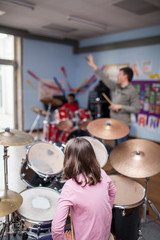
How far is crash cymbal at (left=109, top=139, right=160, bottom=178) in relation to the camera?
1.98m

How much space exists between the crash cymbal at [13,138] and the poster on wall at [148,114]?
4112mm

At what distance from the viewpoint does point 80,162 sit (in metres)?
1.29

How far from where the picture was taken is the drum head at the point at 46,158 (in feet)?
7.07

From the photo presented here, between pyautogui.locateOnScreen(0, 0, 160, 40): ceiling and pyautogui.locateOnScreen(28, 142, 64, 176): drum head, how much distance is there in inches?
97.7

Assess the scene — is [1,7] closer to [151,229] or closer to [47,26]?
[47,26]

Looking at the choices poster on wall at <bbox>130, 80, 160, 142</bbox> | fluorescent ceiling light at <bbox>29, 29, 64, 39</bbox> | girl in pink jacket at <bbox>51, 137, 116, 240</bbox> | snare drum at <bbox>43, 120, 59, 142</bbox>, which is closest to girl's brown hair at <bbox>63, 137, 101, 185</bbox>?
girl in pink jacket at <bbox>51, 137, 116, 240</bbox>

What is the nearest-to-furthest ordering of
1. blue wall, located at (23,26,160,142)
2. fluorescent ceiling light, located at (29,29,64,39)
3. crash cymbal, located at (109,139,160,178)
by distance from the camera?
crash cymbal, located at (109,139,160,178) < blue wall, located at (23,26,160,142) < fluorescent ceiling light, located at (29,29,64,39)

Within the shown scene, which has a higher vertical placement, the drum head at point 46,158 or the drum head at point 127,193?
the drum head at point 46,158

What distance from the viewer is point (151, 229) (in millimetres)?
2148

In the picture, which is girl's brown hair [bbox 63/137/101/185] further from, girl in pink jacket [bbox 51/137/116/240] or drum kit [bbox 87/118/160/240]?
drum kit [bbox 87/118/160/240]

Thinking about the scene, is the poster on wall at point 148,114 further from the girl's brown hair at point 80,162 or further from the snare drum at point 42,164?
the girl's brown hair at point 80,162

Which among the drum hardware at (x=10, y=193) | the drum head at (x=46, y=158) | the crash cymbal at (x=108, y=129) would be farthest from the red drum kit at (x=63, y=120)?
the drum hardware at (x=10, y=193)

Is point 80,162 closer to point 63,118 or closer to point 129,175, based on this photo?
point 129,175

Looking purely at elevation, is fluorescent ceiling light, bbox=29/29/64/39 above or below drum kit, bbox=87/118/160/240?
above
